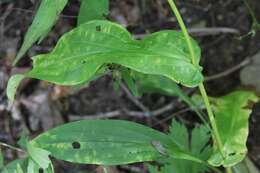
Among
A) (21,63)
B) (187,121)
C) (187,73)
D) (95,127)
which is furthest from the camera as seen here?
(21,63)

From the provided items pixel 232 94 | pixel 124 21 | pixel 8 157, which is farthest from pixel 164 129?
pixel 8 157

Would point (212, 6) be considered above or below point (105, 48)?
below

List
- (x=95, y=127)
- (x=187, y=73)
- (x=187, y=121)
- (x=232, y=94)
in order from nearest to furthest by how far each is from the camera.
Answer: (x=187, y=73)
(x=95, y=127)
(x=232, y=94)
(x=187, y=121)

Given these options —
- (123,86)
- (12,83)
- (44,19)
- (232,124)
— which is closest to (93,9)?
(44,19)

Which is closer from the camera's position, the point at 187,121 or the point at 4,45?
the point at 187,121

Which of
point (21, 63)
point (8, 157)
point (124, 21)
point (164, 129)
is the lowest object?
point (8, 157)

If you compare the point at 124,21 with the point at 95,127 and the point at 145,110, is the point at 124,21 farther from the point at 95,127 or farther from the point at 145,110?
the point at 95,127
